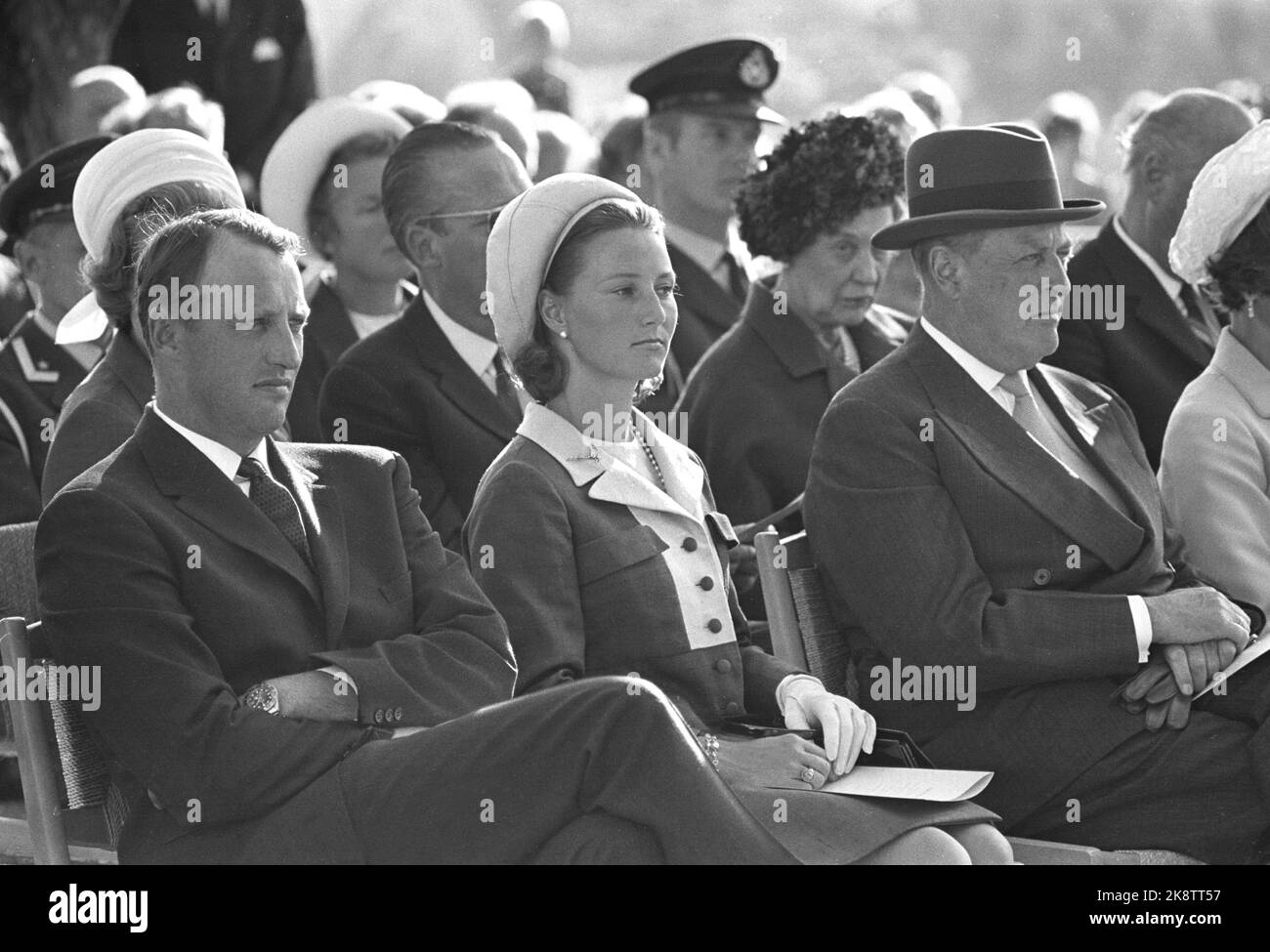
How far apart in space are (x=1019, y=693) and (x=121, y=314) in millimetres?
Result: 1841

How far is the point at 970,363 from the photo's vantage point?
161 inches

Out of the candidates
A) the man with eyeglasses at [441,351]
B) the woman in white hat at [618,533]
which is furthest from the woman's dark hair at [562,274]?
the man with eyeglasses at [441,351]

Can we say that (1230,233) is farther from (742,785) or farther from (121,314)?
(121,314)

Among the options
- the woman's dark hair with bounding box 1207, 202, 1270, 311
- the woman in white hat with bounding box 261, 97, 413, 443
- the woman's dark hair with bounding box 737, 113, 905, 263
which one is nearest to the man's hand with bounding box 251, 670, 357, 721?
the woman's dark hair with bounding box 1207, 202, 1270, 311

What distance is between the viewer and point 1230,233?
4.46 m

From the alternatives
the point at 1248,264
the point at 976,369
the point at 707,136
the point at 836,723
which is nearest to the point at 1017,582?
the point at 976,369

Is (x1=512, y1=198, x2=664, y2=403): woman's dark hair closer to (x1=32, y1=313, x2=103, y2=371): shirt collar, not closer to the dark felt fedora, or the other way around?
the dark felt fedora

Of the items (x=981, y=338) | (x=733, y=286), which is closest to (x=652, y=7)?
(x=733, y=286)

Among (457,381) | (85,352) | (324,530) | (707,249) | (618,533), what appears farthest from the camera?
(707,249)

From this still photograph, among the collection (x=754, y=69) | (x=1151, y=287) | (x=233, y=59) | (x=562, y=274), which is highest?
(x=233, y=59)

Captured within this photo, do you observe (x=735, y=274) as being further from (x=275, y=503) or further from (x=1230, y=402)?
(x=275, y=503)

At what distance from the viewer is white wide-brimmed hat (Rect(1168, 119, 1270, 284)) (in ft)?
14.4

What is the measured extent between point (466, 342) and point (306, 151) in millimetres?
1081

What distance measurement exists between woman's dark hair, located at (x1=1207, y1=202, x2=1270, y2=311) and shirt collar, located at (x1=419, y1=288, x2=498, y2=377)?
1.66 m
